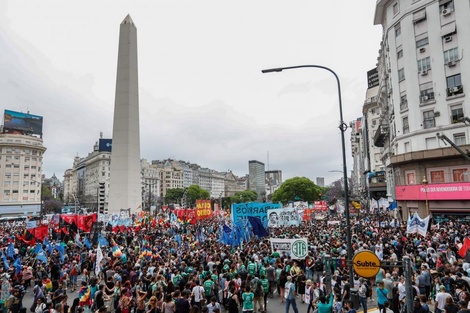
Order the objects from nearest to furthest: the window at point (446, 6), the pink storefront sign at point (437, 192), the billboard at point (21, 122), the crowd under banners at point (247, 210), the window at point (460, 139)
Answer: the crowd under banners at point (247, 210) → the pink storefront sign at point (437, 192) → the window at point (460, 139) → the window at point (446, 6) → the billboard at point (21, 122)

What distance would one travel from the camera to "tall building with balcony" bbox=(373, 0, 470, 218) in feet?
98.4

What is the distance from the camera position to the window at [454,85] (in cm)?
3064

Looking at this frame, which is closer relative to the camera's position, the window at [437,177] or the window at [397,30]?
the window at [437,177]

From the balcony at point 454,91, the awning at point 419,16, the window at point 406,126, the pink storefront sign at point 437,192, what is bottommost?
the pink storefront sign at point 437,192

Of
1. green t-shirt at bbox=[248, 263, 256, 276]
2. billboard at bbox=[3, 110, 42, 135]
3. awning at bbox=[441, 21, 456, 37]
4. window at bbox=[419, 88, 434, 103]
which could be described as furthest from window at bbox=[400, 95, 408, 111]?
billboard at bbox=[3, 110, 42, 135]

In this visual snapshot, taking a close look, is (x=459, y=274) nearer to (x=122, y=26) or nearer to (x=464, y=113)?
(x=464, y=113)

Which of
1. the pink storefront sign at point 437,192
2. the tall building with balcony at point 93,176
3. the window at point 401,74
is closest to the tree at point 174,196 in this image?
the tall building with balcony at point 93,176

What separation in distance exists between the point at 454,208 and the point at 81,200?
386 feet

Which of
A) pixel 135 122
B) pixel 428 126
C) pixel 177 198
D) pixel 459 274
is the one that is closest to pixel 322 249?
pixel 459 274

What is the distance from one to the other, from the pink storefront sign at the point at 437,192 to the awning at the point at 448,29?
14.5 metres

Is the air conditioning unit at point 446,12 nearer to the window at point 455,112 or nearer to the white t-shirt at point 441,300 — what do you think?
the window at point 455,112

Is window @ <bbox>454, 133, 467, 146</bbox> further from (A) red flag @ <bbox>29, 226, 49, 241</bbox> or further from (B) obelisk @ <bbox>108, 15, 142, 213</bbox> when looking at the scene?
(B) obelisk @ <bbox>108, 15, 142, 213</bbox>

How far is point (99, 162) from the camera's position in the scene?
12019 cm

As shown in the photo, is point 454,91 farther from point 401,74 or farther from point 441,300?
point 441,300
